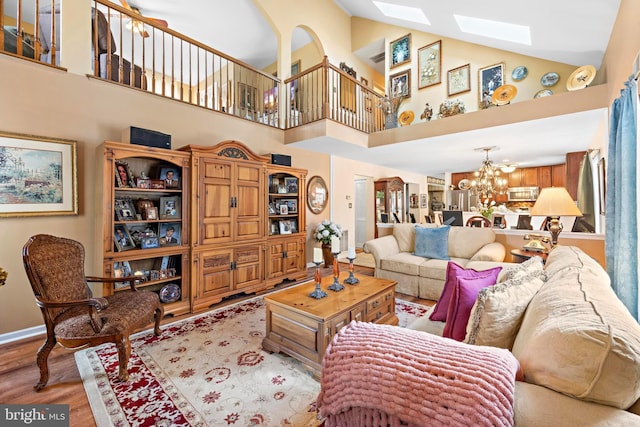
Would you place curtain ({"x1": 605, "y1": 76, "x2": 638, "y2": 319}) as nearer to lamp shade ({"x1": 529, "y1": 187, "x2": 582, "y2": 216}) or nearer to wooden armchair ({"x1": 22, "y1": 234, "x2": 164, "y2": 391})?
lamp shade ({"x1": 529, "y1": 187, "x2": 582, "y2": 216})

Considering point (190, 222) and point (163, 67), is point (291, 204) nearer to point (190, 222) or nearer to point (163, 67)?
point (190, 222)

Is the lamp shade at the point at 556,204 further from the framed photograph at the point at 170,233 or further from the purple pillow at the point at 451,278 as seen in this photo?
the framed photograph at the point at 170,233

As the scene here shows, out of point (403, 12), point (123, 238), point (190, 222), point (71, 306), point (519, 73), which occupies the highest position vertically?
point (403, 12)

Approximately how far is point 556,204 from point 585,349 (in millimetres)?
2536

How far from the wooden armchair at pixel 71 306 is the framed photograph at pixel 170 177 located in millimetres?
1101

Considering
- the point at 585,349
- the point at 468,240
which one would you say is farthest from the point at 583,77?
the point at 585,349

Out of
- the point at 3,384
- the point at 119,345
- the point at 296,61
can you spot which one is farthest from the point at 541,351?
the point at 296,61

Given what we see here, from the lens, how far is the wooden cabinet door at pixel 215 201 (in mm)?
3178

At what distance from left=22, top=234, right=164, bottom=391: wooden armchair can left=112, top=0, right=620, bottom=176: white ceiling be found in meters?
3.41

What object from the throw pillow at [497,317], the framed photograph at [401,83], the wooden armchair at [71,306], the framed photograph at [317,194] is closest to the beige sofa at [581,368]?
the throw pillow at [497,317]

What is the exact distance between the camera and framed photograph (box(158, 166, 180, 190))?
311cm

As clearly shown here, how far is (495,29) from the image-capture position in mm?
3957

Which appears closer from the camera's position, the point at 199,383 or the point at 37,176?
the point at 199,383

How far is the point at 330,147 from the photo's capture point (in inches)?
194
